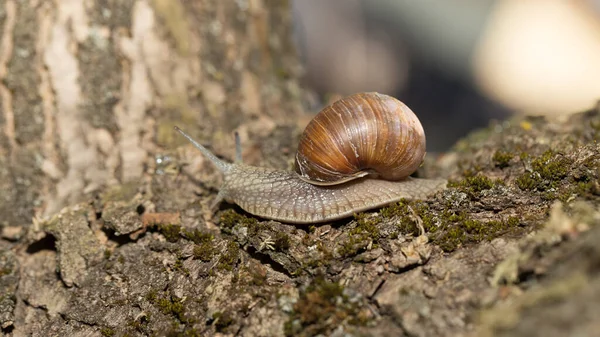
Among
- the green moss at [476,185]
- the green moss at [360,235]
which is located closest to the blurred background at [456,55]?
the green moss at [476,185]

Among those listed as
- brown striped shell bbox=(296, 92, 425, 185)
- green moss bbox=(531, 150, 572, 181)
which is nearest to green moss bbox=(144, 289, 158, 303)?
brown striped shell bbox=(296, 92, 425, 185)

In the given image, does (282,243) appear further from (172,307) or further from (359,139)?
(359,139)

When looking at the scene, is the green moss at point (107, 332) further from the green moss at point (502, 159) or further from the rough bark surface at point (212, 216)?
the green moss at point (502, 159)

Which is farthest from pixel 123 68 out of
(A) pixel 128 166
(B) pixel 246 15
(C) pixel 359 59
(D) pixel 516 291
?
(C) pixel 359 59

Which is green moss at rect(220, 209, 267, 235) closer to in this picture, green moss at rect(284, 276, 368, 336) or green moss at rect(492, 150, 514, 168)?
green moss at rect(284, 276, 368, 336)

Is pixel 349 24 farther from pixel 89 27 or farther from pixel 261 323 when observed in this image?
pixel 261 323

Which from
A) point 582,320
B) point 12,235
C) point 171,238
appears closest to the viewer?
point 582,320
